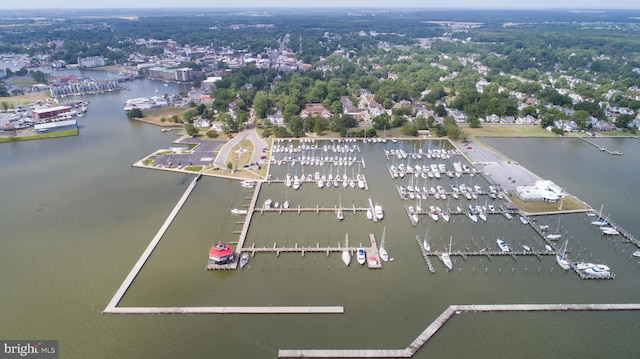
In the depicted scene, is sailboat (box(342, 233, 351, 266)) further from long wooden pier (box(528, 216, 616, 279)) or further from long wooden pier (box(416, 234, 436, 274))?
long wooden pier (box(528, 216, 616, 279))

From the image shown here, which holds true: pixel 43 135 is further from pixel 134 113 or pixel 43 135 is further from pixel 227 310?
pixel 227 310

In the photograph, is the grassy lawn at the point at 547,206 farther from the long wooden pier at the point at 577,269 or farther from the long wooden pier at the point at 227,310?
the long wooden pier at the point at 227,310

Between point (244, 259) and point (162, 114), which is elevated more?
point (162, 114)

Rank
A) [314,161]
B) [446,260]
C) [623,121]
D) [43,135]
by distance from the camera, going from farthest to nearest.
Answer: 1. [623,121]
2. [43,135]
3. [314,161]
4. [446,260]

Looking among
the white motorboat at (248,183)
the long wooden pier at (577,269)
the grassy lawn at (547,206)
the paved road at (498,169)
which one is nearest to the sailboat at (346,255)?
the white motorboat at (248,183)

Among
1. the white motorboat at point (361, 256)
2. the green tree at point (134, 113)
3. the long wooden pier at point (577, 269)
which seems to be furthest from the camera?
the green tree at point (134, 113)

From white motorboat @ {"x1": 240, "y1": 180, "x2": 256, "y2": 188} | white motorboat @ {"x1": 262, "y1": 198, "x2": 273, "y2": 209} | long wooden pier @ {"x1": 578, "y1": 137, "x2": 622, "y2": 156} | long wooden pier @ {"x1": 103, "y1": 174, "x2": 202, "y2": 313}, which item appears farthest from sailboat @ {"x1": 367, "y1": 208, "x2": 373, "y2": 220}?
long wooden pier @ {"x1": 578, "y1": 137, "x2": 622, "y2": 156}

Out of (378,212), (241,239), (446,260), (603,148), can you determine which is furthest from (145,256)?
(603,148)
